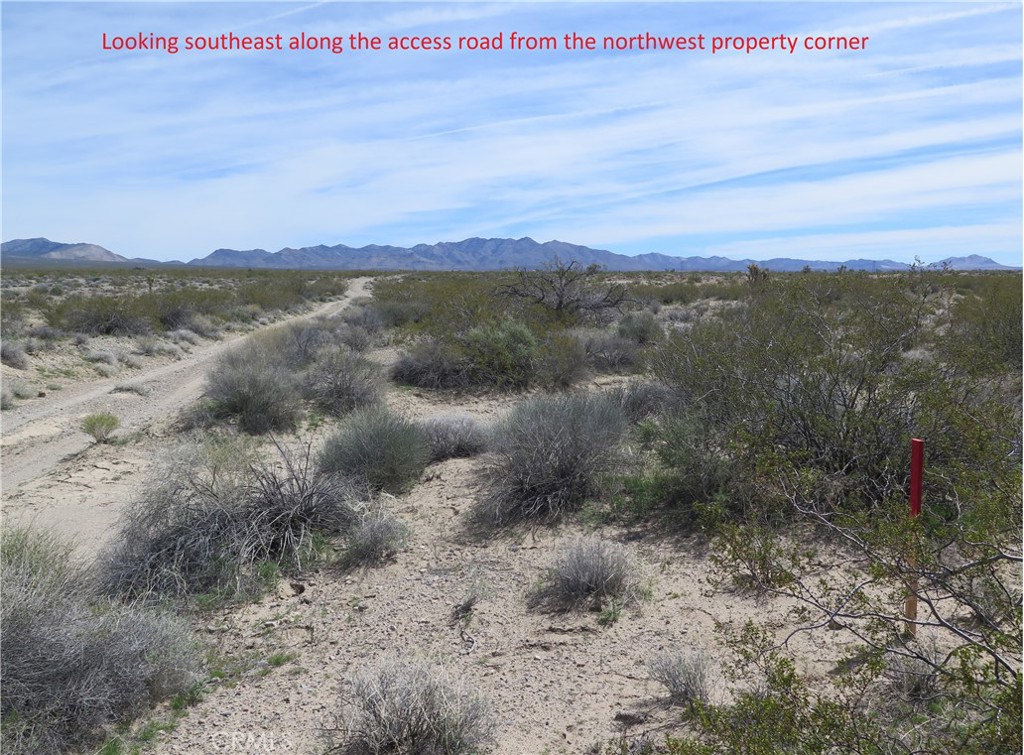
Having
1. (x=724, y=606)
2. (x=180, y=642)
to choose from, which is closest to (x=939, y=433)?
(x=724, y=606)

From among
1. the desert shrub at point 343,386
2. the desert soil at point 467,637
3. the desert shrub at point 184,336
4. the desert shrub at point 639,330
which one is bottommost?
the desert soil at point 467,637

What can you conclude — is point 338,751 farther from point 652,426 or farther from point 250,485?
point 652,426

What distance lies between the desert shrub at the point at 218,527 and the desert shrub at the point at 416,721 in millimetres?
2448

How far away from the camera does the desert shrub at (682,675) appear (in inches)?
171

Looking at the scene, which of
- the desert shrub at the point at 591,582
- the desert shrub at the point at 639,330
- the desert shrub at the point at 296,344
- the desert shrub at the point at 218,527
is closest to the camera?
the desert shrub at the point at 591,582

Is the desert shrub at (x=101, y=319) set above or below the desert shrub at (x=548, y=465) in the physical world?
above

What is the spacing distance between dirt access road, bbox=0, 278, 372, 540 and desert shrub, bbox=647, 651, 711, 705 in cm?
597

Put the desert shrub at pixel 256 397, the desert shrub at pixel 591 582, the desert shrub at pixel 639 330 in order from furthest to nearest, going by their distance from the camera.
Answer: the desert shrub at pixel 639 330 < the desert shrub at pixel 256 397 < the desert shrub at pixel 591 582

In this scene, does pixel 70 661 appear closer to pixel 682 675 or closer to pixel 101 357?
pixel 682 675

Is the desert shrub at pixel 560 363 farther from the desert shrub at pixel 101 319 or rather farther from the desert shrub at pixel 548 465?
the desert shrub at pixel 101 319

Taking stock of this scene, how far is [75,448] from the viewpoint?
441 inches

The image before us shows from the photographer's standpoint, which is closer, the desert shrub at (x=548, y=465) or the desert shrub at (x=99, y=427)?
the desert shrub at (x=548, y=465)

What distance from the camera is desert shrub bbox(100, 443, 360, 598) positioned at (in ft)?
20.4

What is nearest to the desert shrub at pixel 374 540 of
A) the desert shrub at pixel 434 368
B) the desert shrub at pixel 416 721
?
the desert shrub at pixel 416 721
